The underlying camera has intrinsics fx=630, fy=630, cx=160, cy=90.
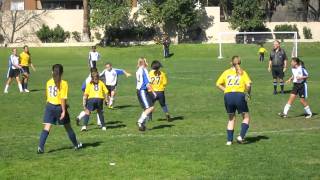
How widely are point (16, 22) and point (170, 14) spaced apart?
647 inches

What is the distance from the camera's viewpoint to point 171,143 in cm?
1366

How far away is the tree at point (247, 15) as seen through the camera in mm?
65875

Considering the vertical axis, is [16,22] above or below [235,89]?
above

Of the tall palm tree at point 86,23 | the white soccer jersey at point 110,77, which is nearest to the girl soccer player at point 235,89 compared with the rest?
the white soccer jersey at point 110,77

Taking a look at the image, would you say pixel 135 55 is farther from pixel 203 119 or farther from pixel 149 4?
pixel 203 119

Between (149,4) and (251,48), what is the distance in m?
12.7

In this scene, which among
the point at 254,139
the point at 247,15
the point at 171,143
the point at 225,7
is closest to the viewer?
the point at 171,143

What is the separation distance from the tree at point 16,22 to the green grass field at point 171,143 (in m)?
41.5

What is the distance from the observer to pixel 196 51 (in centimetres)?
5984

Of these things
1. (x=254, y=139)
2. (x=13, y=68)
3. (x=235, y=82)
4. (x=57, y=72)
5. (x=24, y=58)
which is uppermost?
(x=57, y=72)

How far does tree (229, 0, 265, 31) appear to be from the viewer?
65.9 metres

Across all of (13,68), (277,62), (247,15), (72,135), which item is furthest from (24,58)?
(247,15)

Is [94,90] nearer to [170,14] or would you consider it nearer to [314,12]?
[170,14]

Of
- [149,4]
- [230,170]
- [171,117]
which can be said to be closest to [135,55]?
[149,4]
